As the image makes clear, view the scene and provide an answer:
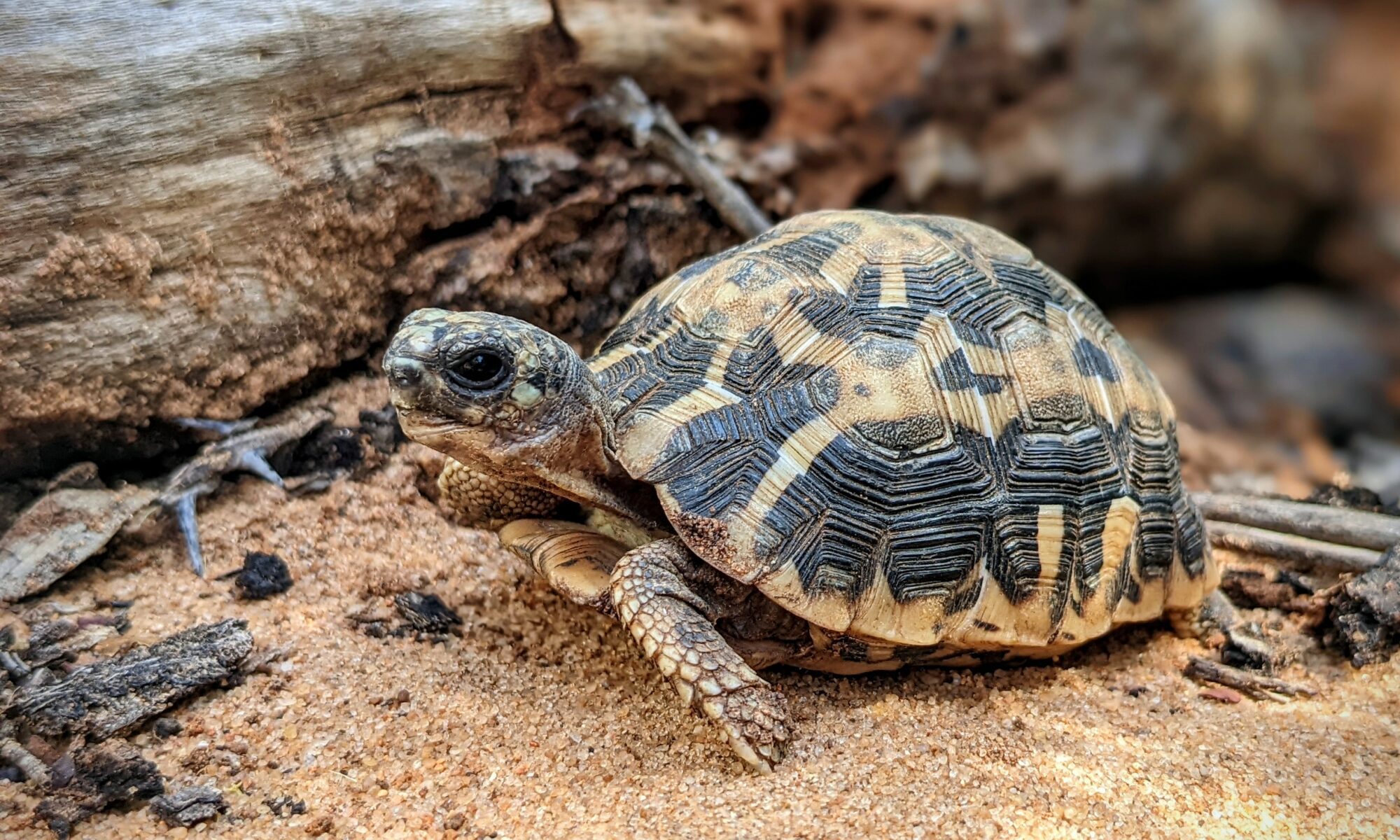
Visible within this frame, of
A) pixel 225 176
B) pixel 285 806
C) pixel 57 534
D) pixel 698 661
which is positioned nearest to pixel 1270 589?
pixel 698 661

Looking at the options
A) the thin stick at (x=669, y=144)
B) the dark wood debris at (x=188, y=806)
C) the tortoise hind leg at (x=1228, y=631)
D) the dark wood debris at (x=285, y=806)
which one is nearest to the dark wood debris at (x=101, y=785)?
the dark wood debris at (x=188, y=806)

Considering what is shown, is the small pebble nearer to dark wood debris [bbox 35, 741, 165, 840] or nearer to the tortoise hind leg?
dark wood debris [bbox 35, 741, 165, 840]

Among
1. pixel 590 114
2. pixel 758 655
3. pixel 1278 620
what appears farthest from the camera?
pixel 590 114

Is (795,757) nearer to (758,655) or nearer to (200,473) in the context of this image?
(758,655)

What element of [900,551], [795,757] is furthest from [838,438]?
[795,757]

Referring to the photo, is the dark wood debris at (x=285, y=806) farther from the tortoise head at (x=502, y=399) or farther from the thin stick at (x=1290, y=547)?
the thin stick at (x=1290, y=547)
